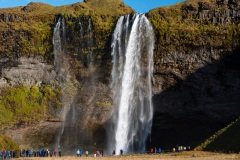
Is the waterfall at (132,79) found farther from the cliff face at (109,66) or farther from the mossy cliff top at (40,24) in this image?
the mossy cliff top at (40,24)

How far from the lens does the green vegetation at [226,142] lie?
36.1m

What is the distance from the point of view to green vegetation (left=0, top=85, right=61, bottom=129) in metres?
56.7

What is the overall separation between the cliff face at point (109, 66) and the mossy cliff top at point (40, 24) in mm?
139

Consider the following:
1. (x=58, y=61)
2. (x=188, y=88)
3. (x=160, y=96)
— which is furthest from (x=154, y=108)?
(x=58, y=61)

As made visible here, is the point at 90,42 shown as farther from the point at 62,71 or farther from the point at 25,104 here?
the point at 25,104

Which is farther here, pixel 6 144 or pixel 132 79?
pixel 132 79

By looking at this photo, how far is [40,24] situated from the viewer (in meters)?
59.9

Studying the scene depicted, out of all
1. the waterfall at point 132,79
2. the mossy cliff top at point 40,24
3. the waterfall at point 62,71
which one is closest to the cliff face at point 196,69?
the waterfall at point 132,79

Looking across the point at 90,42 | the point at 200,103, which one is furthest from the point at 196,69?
the point at 90,42

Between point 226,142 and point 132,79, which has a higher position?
point 132,79

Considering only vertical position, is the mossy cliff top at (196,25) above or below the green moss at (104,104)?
above

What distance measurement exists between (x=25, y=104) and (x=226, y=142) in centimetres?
3076

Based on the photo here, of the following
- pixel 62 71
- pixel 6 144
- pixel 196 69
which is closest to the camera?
pixel 6 144

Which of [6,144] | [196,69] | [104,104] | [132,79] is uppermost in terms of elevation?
[196,69]
